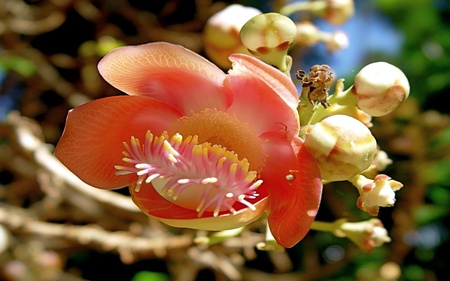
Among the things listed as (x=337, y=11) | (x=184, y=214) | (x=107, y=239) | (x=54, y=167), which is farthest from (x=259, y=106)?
(x=54, y=167)

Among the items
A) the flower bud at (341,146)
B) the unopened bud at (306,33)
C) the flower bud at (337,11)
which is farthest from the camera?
the flower bud at (337,11)

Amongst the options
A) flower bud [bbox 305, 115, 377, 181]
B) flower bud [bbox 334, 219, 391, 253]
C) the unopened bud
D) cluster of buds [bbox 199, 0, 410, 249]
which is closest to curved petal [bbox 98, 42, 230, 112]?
cluster of buds [bbox 199, 0, 410, 249]

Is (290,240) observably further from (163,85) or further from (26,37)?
(26,37)

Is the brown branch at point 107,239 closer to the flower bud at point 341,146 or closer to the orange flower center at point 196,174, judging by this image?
the orange flower center at point 196,174

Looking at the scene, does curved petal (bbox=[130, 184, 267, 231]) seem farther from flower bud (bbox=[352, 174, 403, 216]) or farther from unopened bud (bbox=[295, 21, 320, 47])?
unopened bud (bbox=[295, 21, 320, 47])

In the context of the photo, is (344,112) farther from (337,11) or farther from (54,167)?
(54,167)

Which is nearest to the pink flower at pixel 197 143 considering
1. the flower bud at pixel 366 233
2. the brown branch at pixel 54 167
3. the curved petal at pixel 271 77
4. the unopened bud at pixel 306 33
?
the curved petal at pixel 271 77

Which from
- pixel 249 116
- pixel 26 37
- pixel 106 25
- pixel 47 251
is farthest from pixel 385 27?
pixel 249 116
